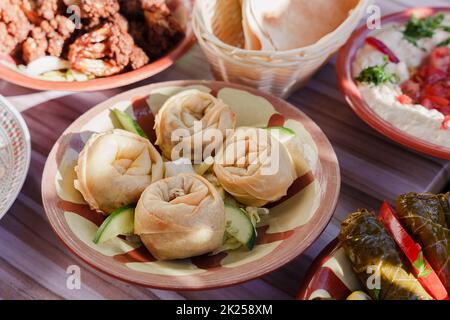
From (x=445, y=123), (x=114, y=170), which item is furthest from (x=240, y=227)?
(x=445, y=123)

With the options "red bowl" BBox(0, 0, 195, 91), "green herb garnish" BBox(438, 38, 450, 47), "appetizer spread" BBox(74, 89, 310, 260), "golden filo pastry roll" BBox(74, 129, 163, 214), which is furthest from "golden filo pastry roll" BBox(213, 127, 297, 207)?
"green herb garnish" BBox(438, 38, 450, 47)

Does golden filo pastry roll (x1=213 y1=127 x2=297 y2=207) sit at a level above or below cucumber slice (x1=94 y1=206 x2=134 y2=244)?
above

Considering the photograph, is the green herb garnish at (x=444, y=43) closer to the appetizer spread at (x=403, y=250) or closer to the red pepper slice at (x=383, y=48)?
the red pepper slice at (x=383, y=48)

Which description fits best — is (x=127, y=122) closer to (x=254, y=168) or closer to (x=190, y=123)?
(x=190, y=123)

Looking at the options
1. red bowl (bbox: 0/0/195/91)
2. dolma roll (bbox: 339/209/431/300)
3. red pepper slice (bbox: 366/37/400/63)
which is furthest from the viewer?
red pepper slice (bbox: 366/37/400/63)

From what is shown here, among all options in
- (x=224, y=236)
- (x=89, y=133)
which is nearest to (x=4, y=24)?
(x=89, y=133)

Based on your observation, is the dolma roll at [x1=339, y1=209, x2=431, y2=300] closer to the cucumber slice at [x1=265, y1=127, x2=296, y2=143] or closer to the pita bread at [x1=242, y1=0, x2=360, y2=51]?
the cucumber slice at [x1=265, y1=127, x2=296, y2=143]

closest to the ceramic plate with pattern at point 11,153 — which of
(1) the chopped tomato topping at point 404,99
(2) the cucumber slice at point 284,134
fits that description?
(2) the cucumber slice at point 284,134
